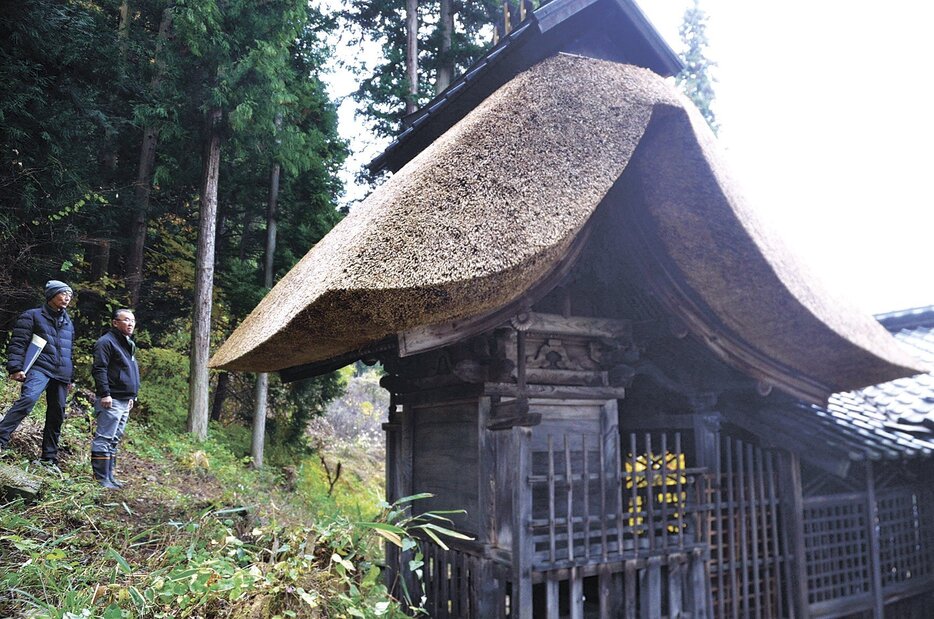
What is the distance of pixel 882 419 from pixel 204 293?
33.1ft

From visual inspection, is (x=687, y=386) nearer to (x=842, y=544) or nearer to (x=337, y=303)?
(x=842, y=544)

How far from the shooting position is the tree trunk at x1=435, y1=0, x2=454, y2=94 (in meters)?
12.9

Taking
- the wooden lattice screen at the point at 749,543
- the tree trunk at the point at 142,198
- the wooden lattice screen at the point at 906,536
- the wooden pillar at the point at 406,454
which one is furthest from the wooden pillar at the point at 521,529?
the tree trunk at the point at 142,198

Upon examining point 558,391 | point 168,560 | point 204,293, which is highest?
point 204,293

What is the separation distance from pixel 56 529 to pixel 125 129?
995 cm

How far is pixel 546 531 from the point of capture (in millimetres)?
4531

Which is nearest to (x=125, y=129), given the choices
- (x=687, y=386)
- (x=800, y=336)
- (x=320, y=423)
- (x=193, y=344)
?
(x=193, y=344)

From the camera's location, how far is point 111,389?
539cm

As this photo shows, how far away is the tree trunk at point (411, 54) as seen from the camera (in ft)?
38.7

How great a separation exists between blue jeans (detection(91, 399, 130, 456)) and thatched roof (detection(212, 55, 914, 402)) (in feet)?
4.21

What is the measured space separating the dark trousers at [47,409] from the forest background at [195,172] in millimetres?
762

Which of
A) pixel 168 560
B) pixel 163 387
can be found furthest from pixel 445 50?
pixel 168 560

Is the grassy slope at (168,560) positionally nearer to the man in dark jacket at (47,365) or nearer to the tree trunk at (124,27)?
the man in dark jacket at (47,365)

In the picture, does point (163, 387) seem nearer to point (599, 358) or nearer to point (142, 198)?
point (142, 198)
